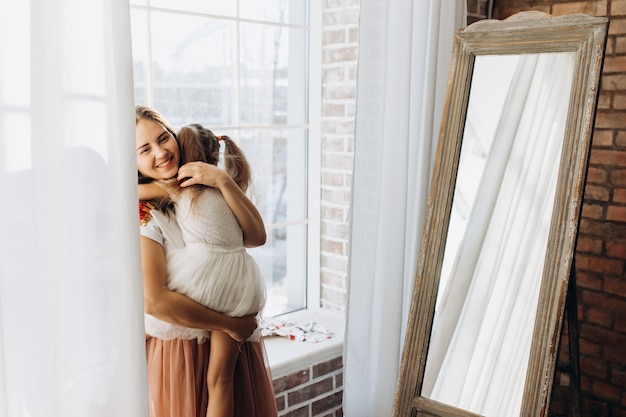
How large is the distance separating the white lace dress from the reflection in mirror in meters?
0.68

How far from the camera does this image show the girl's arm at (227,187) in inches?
73.5

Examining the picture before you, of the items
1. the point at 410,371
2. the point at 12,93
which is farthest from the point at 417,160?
the point at 12,93

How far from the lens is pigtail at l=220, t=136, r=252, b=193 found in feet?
6.68

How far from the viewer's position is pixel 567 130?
1.95 metres

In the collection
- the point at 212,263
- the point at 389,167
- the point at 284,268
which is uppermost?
the point at 389,167

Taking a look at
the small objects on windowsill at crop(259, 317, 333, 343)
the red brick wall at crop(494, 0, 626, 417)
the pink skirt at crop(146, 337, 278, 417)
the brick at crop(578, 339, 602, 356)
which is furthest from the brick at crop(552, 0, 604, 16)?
the pink skirt at crop(146, 337, 278, 417)

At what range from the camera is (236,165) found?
2045mm

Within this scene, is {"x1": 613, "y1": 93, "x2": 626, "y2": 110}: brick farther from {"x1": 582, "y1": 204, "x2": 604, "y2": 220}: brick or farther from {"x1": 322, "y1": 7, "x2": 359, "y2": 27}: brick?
{"x1": 322, "y1": 7, "x2": 359, "y2": 27}: brick

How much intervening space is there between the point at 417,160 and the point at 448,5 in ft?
1.83

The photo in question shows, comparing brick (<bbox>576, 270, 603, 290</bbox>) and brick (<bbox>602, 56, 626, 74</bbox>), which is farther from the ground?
brick (<bbox>602, 56, 626, 74</bbox>)

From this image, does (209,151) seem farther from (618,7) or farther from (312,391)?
(618,7)

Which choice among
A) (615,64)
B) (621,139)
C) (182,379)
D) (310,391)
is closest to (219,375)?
(182,379)

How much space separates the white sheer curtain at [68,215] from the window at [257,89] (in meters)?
0.80

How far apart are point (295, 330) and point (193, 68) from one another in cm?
108
